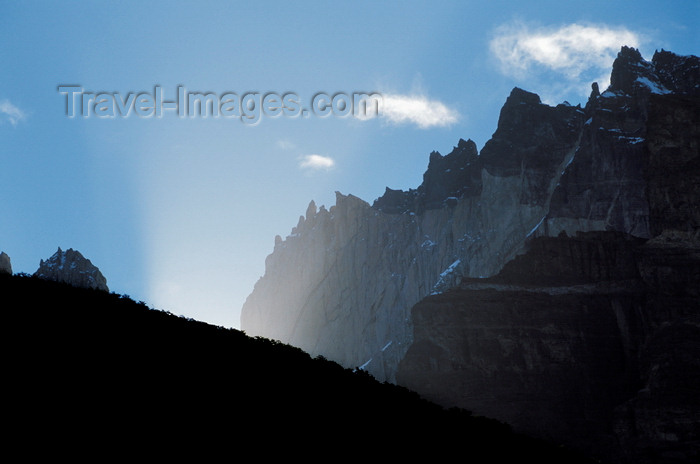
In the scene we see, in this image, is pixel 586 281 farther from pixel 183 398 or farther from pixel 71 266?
pixel 183 398

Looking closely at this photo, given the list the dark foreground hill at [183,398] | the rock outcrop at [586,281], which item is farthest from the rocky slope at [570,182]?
the dark foreground hill at [183,398]

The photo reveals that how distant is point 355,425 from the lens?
2431cm

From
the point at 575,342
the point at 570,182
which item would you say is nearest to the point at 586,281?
the point at 575,342

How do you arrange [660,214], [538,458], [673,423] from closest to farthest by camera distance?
[538,458]
[673,423]
[660,214]

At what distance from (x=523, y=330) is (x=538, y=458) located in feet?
452

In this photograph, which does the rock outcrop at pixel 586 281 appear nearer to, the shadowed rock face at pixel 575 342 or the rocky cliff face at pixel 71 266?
the shadowed rock face at pixel 575 342

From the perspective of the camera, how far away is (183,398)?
70.1ft

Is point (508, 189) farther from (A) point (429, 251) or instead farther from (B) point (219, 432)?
(B) point (219, 432)

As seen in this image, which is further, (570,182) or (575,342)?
(570,182)

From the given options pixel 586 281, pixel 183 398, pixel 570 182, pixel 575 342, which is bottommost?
pixel 183 398

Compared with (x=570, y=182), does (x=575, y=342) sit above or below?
below

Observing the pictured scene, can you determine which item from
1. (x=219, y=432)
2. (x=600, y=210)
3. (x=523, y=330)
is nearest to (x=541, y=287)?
(x=523, y=330)

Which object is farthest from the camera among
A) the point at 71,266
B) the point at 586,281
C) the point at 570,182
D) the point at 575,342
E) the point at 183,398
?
the point at 570,182

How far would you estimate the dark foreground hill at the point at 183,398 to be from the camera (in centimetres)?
1797
